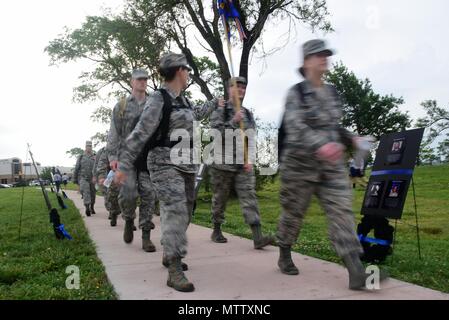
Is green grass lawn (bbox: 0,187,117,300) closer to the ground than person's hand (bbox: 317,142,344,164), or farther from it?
closer to the ground

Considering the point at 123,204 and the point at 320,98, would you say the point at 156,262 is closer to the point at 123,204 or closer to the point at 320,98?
the point at 123,204

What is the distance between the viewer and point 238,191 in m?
6.02

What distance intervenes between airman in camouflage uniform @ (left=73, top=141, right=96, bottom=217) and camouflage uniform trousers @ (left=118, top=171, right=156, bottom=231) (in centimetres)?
593

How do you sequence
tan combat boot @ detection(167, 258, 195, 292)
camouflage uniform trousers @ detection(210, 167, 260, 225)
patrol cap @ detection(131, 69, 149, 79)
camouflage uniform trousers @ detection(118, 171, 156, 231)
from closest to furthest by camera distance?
tan combat boot @ detection(167, 258, 195, 292) < camouflage uniform trousers @ detection(210, 167, 260, 225) < camouflage uniform trousers @ detection(118, 171, 156, 231) < patrol cap @ detection(131, 69, 149, 79)

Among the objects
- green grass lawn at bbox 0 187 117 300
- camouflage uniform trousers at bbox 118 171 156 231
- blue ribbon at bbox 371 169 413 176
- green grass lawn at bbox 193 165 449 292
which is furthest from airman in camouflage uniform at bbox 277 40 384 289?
camouflage uniform trousers at bbox 118 171 156 231

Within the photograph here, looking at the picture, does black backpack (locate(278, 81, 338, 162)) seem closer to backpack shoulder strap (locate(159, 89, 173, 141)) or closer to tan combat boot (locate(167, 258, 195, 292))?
backpack shoulder strap (locate(159, 89, 173, 141))

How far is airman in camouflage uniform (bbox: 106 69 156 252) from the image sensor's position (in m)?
6.10

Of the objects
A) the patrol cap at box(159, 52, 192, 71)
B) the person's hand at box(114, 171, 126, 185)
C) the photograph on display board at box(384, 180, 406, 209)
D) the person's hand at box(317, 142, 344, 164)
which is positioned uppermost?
the patrol cap at box(159, 52, 192, 71)

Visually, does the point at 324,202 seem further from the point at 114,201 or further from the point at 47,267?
the point at 114,201

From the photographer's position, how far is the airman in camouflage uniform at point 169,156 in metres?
4.04

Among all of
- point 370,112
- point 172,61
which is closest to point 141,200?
point 172,61

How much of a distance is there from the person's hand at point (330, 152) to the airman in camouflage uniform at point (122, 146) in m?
3.04

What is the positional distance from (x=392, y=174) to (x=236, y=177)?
1.96 metres
